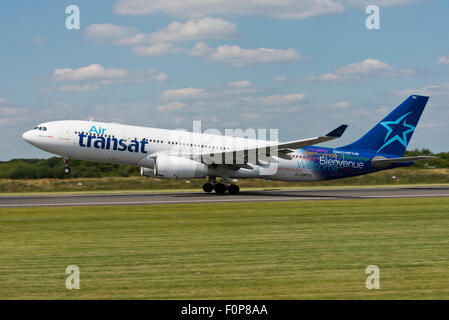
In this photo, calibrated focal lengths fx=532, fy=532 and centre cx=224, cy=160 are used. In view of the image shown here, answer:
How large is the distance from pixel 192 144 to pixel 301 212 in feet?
49.3

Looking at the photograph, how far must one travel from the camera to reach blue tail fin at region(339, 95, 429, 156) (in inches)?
1690

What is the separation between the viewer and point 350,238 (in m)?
17.0

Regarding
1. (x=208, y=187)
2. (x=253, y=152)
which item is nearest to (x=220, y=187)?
(x=208, y=187)

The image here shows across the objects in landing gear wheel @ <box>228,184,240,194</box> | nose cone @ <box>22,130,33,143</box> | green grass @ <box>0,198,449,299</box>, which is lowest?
green grass @ <box>0,198,449,299</box>

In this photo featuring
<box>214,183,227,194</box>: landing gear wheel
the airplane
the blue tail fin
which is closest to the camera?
the airplane

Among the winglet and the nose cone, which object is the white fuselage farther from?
the winglet

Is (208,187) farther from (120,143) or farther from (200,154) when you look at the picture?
(120,143)

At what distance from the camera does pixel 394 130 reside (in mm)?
43219

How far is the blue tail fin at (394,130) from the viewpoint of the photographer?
42938mm

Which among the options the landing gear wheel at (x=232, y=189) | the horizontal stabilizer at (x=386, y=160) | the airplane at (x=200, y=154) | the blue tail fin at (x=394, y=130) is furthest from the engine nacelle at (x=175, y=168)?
the horizontal stabilizer at (x=386, y=160)

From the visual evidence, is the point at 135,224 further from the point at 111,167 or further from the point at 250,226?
the point at 111,167

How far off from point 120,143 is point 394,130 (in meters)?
22.0

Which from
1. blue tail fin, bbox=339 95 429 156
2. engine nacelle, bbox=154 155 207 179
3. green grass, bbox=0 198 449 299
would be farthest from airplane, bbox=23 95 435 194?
green grass, bbox=0 198 449 299
